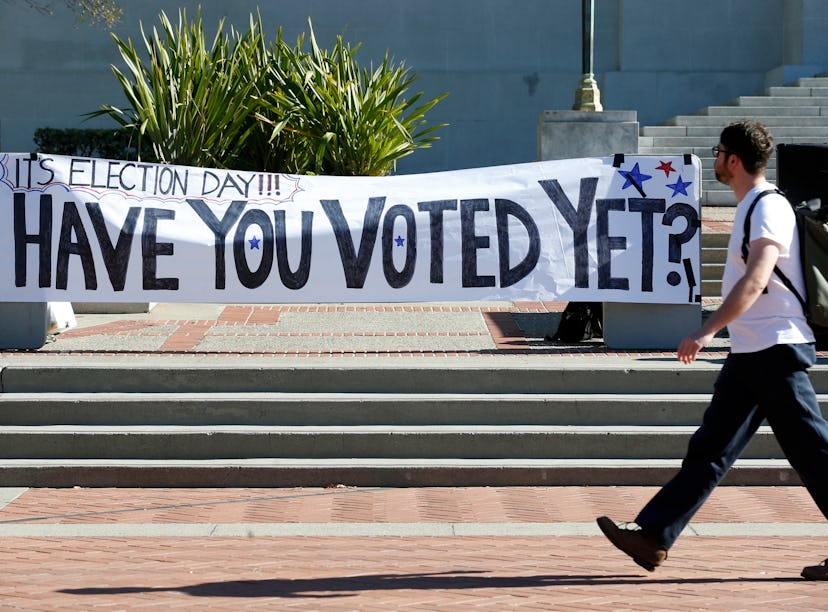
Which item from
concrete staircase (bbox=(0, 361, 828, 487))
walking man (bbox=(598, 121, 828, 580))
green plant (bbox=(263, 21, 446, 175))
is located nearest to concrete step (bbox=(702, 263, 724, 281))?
green plant (bbox=(263, 21, 446, 175))

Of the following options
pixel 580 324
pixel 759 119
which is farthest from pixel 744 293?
pixel 759 119

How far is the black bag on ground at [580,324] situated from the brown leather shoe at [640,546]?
14.1ft

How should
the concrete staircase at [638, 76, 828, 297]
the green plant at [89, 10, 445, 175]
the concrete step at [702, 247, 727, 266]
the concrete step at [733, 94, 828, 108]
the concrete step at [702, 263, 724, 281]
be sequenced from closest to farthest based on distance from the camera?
the concrete step at [702, 263, 724, 281], the concrete step at [702, 247, 727, 266], the green plant at [89, 10, 445, 175], the concrete staircase at [638, 76, 828, 297], the concrete step at [733, 94, 828, 108]

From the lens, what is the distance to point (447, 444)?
772 cm

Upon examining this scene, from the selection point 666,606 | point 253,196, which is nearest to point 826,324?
point 666,606

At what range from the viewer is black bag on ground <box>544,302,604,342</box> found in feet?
31.6

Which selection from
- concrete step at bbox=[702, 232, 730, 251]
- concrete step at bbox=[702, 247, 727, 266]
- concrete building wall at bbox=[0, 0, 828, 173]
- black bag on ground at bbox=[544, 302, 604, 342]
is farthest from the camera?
concrete building wall at bbox=[0, 0, 828, 173]

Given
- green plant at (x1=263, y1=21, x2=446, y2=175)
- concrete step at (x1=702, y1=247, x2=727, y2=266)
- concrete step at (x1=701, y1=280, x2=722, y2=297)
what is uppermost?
green plant at (x1=263, y1=21, x2=446, y2=175)

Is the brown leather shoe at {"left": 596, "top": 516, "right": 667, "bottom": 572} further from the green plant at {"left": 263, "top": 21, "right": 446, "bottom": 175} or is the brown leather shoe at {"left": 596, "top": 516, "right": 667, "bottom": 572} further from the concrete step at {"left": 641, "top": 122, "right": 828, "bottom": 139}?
the concrete step at {"left": 641, "top": 122, "right": 828, "bottom": 139}

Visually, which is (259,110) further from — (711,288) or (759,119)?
(759,119)

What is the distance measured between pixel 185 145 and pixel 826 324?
30.5 ft

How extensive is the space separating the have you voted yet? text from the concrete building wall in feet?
40.3

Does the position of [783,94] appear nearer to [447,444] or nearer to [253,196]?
[253,196]

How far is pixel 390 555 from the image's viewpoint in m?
5.93
